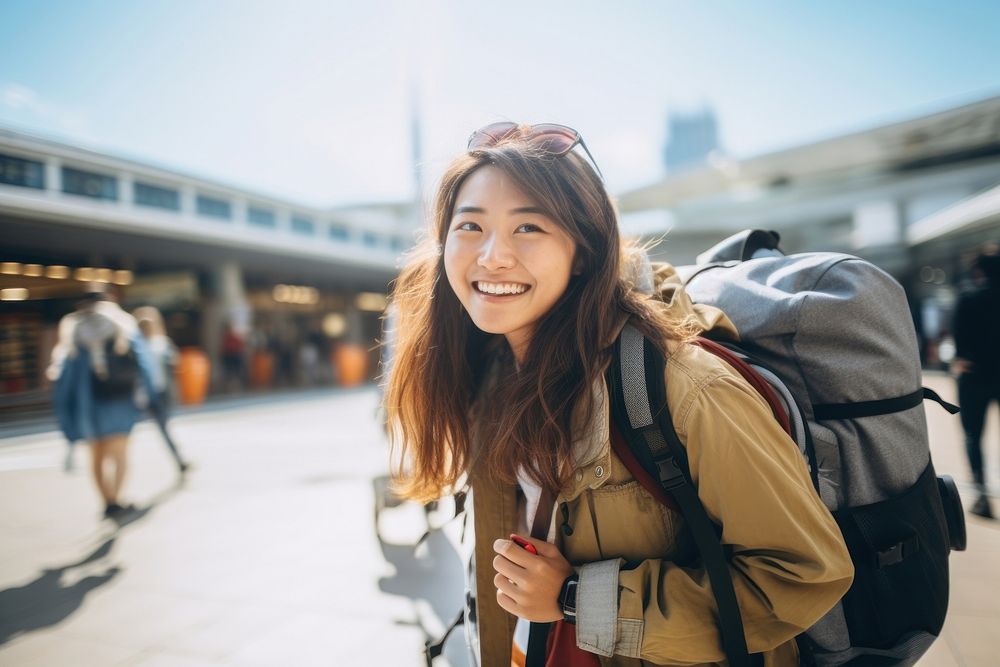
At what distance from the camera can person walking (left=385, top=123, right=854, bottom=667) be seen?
93 centimetres

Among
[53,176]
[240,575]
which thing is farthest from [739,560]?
[53,176]

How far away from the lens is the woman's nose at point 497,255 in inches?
47.8

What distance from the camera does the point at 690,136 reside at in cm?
15988

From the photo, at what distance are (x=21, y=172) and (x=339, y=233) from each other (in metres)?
15.9

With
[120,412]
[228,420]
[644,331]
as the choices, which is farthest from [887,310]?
[228,420]

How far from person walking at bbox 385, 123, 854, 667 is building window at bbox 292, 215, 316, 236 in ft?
54.3

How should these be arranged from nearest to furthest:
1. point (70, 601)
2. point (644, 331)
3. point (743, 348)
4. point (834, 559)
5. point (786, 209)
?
1. point (834, 559)
2. point (644, 331)
3. point (743, 348)
4. point (70, 601)
5. point (786, 209)

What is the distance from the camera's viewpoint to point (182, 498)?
16.2 feet

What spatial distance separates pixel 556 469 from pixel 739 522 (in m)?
0.39

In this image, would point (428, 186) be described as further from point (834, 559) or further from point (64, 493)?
point (64, 493)

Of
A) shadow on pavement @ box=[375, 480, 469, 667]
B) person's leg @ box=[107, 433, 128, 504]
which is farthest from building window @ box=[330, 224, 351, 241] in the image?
shadow on pavement @ box=[375, 480, 469, 667]

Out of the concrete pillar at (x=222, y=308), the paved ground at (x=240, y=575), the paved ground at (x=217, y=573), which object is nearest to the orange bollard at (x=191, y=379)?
the concrete pillar at (x=222, y=308)

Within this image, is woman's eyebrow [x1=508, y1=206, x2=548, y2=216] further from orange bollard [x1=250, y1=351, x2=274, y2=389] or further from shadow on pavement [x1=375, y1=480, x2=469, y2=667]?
orange bollard [x1=250, y1=351, x2=274, y2=389]

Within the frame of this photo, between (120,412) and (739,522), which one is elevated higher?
(739,522)
